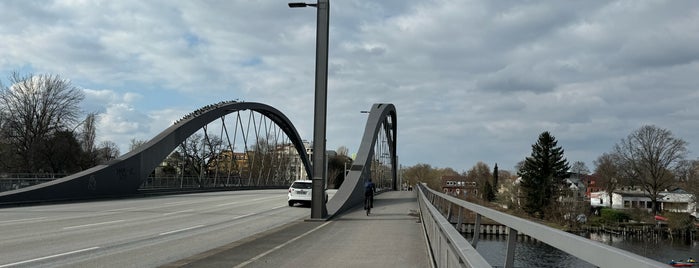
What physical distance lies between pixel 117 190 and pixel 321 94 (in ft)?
58.9

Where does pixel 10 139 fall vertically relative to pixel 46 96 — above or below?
below

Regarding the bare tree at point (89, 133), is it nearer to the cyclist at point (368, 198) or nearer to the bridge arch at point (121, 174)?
the bridge arch at point (121, 174)

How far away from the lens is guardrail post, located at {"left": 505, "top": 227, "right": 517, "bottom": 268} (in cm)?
347

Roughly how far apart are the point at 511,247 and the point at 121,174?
3117cm

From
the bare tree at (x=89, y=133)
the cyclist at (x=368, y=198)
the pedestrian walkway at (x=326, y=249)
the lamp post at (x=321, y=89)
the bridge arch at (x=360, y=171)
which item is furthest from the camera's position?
the bare tree at (x=89, y=133)

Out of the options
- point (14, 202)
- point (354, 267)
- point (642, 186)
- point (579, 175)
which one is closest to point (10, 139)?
point (14, 202)

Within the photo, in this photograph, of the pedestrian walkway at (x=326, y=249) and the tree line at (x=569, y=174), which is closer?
the pedestrian walkway at (x=326, y=249)

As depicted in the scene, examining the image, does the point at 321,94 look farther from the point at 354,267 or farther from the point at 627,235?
the point at 627,235

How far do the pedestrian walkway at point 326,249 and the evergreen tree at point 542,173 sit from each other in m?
59.8

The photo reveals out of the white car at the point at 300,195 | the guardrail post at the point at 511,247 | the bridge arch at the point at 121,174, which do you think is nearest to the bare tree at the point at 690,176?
the bridge arch at the point at 121,174

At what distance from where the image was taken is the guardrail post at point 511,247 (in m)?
3.47

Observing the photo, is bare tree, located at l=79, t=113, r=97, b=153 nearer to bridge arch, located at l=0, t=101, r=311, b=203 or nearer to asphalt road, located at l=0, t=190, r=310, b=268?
bridge arch, located at l=0, t=101, r=311, b=203

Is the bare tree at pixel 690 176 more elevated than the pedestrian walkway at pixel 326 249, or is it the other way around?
the bare tree at pixel 690 176

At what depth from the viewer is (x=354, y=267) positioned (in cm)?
871
